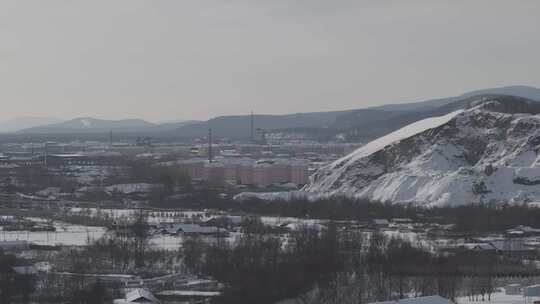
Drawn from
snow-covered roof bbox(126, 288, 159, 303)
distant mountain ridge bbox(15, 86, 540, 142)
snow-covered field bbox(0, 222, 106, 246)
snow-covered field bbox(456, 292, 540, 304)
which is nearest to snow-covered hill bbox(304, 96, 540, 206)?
snow-covered field bbox(0, 222, 106, 246)

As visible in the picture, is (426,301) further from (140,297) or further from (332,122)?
→ (332,122)

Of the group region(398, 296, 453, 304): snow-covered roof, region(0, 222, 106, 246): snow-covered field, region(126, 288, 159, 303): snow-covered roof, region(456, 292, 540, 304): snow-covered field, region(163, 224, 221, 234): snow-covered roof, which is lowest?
region(0, 222, 106, 246): snow-covered field

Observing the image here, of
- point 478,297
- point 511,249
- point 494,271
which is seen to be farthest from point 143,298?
point 511,249

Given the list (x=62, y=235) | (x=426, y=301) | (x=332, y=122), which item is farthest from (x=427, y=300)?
(x=332, y=122)

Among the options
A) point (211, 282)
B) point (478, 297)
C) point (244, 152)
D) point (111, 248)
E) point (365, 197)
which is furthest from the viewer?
point (244, 152)

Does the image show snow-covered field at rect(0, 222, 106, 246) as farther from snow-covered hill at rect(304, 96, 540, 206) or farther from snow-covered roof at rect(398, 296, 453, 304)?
snow-covered roof at rect(398, 296, 453, 304)

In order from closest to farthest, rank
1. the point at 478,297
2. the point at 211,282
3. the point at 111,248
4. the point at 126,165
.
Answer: the point at 478,297 < the point at 211,282 < the point at 111,248 < the point at 126,165

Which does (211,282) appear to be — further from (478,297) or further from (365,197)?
(365,197)

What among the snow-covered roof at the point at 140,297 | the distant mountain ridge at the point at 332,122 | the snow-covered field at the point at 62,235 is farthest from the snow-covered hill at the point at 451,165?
the distant mountain ridge at the point at 332,122
